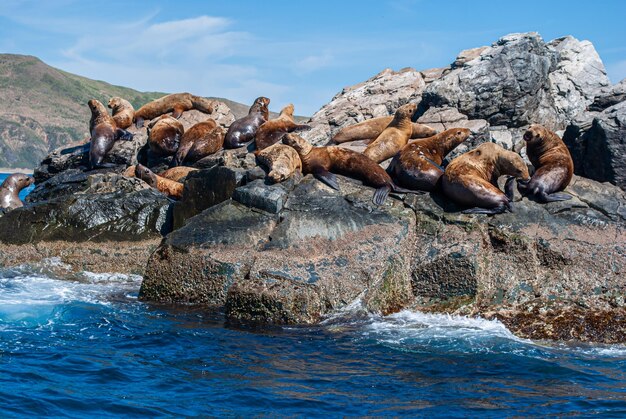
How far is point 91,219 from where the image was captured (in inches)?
461

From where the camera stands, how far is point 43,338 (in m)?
7.83

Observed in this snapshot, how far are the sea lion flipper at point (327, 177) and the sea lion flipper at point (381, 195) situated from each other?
606 millimetres

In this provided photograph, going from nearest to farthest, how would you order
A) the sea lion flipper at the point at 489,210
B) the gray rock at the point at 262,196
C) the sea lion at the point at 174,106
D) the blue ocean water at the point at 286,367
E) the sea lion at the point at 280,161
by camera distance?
1. the blue ocean water at the point at 286,367
2. the sea lion flipper at the point at 489,210
3. the gray rock at the point at 262,196
4. the sea lion at the point at 280,161
5. the sea lion at the point at 174,106

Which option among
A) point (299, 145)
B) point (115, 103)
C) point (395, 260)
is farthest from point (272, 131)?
point (395, 260)

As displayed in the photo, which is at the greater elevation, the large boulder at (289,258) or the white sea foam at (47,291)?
the large boulder at (289,258)

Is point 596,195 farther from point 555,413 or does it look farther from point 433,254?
point 555,413

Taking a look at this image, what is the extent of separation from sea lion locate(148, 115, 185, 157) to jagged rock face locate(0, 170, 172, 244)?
163 inches

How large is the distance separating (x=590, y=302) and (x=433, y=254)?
1998 mm

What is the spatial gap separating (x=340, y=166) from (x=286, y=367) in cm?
476

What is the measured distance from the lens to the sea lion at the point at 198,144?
51.5ft

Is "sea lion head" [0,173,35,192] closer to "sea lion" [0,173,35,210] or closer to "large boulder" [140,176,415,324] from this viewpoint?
"sea lion" [0,173,35,210]

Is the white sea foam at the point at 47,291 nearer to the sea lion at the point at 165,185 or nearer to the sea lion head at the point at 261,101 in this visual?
the sea lion at the point at 165,185

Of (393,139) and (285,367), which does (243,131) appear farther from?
(285,367)

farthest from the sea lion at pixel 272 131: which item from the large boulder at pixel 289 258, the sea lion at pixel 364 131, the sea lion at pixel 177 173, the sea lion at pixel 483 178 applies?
the sea lion at pixel 483 178
